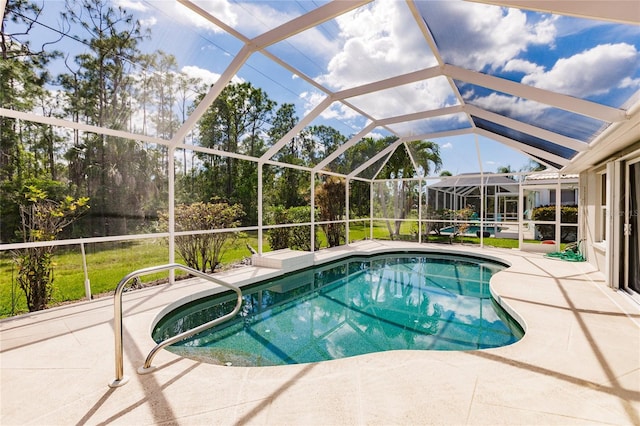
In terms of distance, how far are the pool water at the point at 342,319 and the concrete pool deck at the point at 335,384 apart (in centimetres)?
78

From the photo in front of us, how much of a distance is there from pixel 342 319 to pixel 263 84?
5.71m

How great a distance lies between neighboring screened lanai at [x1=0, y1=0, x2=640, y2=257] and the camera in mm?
3441

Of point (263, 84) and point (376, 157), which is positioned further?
point (376, 157)

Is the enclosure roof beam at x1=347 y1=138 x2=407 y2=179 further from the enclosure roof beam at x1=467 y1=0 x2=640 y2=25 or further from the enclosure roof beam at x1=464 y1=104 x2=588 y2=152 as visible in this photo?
the enclosure roof beam at x1=467 y1=0 x2=640 y2=25

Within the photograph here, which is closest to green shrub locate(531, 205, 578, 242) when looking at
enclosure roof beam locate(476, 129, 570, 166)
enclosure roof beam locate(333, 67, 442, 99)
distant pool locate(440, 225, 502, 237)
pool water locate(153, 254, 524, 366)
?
distant pool locate(440, 225, 502, 237)

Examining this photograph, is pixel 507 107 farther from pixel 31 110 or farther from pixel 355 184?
pixel 31 110

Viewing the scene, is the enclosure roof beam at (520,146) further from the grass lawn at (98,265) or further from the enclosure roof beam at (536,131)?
the grass lawn at (98,265)

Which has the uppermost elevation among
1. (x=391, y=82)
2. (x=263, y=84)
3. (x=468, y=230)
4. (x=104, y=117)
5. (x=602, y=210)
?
(x=263, y=84)

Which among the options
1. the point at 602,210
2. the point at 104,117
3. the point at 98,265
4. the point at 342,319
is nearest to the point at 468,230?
the point at 602,210

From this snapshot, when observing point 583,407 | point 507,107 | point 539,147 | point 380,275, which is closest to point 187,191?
point 380,275

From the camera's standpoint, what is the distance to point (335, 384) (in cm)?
258

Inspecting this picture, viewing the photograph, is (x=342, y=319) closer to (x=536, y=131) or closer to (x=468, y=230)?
(x=536, y=131)

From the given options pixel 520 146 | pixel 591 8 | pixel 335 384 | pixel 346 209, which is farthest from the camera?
pixel 346 209

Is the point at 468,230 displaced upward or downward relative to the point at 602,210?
downward
